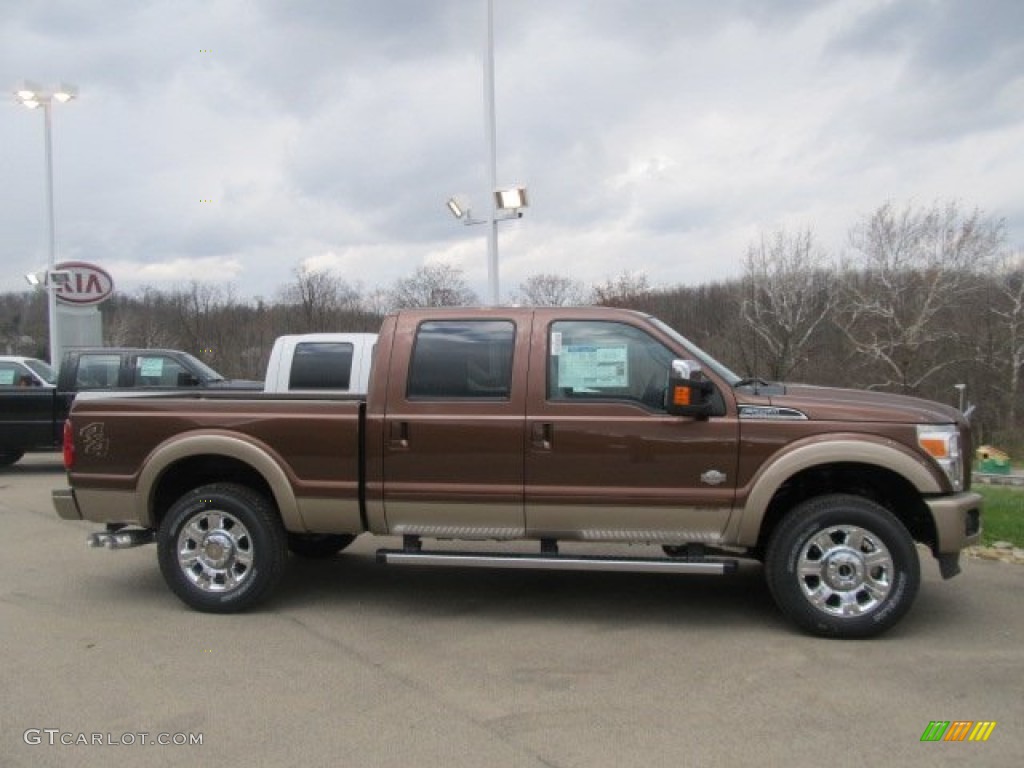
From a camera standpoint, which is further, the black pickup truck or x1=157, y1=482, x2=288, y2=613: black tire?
the black pickup truck

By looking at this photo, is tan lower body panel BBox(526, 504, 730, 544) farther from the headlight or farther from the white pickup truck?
the white pickup truck

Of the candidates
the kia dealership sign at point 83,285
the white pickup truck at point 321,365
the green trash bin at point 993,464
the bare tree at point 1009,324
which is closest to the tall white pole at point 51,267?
the kia dealership sign at point 83,285

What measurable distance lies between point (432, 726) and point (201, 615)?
95.2 inches

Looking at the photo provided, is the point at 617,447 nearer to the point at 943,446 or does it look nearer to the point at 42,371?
the point at 943,446

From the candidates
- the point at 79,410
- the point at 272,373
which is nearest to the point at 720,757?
the point at 79,410

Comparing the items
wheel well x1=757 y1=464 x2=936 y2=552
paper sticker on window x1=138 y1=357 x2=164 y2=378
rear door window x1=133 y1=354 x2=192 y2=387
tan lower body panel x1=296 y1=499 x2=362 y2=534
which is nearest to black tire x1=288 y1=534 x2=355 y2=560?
tan lower body panel x1=296 y1=499 x2=362 y2=534

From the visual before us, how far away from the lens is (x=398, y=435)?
5391 mm

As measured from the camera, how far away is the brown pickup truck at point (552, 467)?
4.98 m

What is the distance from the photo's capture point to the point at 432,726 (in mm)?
3885

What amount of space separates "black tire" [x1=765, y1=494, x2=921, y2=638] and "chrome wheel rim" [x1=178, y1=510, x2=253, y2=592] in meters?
3.39

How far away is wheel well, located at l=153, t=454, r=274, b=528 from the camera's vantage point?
5820 mm

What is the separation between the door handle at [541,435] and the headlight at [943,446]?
2158 millimetres

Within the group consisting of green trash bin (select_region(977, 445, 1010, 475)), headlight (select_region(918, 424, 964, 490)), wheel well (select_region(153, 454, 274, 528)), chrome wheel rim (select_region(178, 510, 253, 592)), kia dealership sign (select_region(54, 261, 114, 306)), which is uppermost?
kia dealership sign (select_region(54, 261, 114, 306))

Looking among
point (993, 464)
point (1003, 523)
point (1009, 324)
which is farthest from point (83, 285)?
point (1009, 324)
